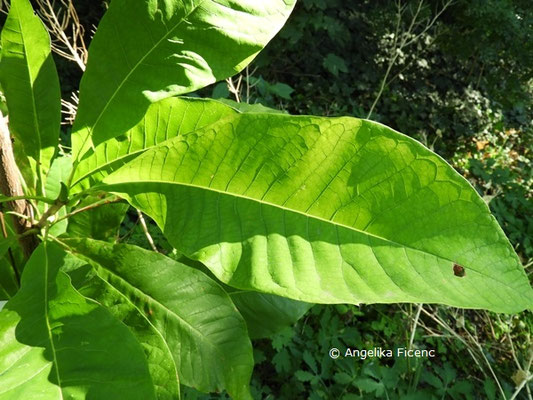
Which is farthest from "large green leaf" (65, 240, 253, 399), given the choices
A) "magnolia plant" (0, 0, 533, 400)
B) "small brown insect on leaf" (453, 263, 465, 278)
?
"small brown insect on leaf" (453, 263, 465, 278)

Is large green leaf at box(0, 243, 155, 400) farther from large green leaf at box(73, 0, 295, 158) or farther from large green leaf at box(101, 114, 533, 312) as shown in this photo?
large green leaf at box(73, 0, 295, 158)

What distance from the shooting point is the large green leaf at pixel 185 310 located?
69 cm

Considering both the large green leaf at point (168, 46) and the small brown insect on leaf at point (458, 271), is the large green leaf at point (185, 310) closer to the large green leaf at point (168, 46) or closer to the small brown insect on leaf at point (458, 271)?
the large green leaf at point (168, 46)

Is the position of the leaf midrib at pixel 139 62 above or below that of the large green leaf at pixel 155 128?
above

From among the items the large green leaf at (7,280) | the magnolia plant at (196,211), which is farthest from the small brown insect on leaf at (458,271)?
the large green leaf at (7,280)

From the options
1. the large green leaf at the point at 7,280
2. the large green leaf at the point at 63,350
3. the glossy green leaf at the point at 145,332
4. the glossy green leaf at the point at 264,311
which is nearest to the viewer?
the large green leaf at the point at 63,350

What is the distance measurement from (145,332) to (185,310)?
86mm

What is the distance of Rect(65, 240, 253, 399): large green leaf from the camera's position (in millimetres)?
692

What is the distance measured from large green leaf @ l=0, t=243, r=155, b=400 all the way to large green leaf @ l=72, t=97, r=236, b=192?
17 centimetres

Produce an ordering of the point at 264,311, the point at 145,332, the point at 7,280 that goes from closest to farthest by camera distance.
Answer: the point at 145,332 → the point at 7,280 → the point at 264,311

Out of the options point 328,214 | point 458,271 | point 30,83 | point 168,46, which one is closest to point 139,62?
point 168,46

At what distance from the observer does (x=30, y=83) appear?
65 cm

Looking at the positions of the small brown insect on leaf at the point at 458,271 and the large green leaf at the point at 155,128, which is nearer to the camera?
the small brown insect on leaf at the point at 458,271

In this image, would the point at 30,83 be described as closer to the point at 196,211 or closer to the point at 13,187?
the point at 13,187
